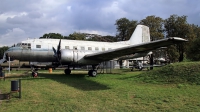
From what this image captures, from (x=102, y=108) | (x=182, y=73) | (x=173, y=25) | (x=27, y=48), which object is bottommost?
(x=102, y=108)

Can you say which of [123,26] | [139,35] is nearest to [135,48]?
[139,35]

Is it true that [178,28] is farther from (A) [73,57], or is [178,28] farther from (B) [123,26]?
(A) [73,57]

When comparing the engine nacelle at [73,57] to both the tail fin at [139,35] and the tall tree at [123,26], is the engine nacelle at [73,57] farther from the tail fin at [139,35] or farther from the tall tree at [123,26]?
the tall tree at [123,26]

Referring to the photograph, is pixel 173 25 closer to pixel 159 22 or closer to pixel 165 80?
pixel 159 22

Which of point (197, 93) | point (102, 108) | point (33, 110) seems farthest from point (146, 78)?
point (33, 110)

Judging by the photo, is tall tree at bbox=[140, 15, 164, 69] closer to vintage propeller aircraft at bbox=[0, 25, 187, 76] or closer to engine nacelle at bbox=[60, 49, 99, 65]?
vintage propeller aircraft at bbox=[0, 25, 187, 76]

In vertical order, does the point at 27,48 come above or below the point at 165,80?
above

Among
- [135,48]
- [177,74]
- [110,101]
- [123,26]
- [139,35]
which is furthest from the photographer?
[123,26]

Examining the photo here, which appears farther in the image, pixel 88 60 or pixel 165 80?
pixel 88 60

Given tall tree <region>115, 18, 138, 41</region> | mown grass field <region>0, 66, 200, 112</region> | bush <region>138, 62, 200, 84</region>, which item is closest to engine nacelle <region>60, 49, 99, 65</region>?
bush <region>138, 62, 200, 84</region>

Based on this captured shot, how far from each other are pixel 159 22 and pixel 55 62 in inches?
1303

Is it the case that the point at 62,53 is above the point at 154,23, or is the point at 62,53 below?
below

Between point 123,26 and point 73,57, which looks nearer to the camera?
point 73,57

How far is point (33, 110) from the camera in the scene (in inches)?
278
